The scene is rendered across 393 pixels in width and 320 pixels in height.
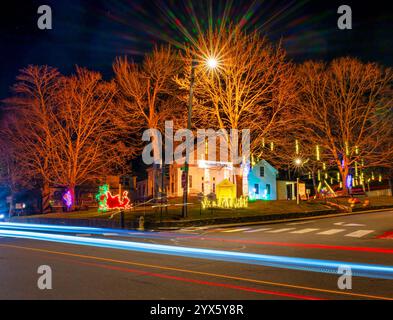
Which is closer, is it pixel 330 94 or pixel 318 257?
pixel 318 257

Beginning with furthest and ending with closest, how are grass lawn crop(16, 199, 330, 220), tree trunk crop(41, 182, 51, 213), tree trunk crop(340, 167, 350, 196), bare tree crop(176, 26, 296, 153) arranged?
1. tree trunk crop(41, 182, 51, 213)
2. tree trunk crop(340, 167, 350, 196)
3. bare tree crop(176, 26, 296, 153)
4. grass lawn crop(16, 199, 330, 220)

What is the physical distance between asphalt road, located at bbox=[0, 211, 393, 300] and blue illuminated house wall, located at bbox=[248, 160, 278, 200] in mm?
37429

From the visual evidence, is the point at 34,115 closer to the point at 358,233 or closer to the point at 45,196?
the point at 45,196

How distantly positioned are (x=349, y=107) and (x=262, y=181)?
658 inches

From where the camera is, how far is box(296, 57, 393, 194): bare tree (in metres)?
42.9

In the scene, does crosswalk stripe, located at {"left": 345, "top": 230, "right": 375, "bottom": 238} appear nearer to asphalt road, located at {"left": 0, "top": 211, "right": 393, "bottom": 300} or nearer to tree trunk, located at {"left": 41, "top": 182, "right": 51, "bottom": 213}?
asphalt road, located at {"left": 0, "top": 211, "right": 393, "bottom": 300}

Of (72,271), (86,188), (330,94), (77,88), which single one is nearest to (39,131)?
(77,88)

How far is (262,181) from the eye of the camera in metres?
55.5

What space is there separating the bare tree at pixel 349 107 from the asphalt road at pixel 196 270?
2955 centimetres

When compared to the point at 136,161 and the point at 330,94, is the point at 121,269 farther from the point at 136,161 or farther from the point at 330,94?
the point at 136,161

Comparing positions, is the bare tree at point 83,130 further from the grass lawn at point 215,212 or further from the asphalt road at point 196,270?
the asphalt road at point 196,270

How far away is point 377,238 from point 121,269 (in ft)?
37.3

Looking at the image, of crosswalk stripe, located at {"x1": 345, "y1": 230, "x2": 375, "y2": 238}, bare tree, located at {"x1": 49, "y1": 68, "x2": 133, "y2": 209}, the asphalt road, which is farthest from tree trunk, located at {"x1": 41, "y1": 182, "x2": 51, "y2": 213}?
crosswalk stripe, located at {"x1": 345, "y1": 230, "x2": 375, "y2": 238}

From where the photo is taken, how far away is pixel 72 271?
1000cm
